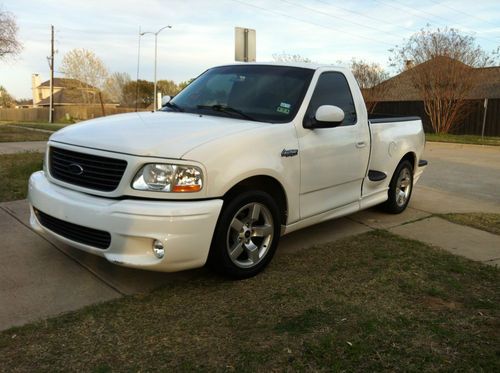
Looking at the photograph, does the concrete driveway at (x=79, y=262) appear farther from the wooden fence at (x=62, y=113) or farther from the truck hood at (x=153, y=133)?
the wooden fence at (x=62, y=113)

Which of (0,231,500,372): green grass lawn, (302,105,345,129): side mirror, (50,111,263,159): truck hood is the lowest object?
(0,231,500,372): green grass lawn

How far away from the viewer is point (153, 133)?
361 cm

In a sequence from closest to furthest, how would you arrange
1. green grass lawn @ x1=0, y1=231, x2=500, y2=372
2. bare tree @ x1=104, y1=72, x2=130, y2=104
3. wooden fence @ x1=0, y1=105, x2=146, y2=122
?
green grass lawn @ x1=0, y1=231, x2=500, y2=372, wooden fence @ x1=0, y1=105, x2=146, y2=122, bare tree @ x1=104, y1=72, x2=130, y2=104

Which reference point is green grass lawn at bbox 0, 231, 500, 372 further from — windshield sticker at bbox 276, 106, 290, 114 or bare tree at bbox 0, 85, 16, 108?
bare tree at bbox 0, 85, 16, 108

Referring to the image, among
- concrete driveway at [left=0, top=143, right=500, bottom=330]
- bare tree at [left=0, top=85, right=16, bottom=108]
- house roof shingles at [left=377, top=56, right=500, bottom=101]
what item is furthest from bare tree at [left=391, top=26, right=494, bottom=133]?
bare tree at [left=0, top=85, right=16, bottom=108]

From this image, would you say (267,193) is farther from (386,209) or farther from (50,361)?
(386,209)

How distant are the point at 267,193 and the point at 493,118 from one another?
26.1m

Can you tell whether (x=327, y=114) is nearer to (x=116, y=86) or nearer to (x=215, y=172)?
(x=215, y=172)

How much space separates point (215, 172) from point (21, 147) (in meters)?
9.86

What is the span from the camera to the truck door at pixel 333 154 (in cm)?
436

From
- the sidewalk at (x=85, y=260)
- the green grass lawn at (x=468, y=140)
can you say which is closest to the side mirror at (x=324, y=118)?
the sidewalk at (x=85, y=260)

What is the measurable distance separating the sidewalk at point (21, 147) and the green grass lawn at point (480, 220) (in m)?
8.65

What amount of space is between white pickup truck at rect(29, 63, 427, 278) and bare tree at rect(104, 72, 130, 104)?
66136 mm

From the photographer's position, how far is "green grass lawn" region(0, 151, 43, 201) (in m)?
6.43
